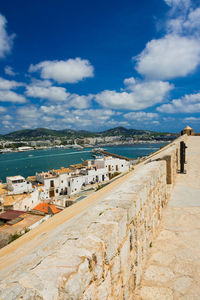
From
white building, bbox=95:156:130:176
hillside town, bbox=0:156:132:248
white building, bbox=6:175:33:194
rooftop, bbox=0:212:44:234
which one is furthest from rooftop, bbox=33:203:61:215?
white building, bbox=95:156:130:176

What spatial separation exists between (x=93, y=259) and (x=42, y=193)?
4124 cm

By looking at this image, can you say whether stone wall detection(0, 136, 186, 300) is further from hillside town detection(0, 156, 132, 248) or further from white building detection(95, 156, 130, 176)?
white building detection(95, 156, 130, 176)

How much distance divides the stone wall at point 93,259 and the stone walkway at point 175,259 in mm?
197

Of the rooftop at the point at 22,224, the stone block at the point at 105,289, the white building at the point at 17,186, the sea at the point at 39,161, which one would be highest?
the stone block at the point at 105,289

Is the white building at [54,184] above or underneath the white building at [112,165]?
underneath

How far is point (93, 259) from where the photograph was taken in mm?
1433

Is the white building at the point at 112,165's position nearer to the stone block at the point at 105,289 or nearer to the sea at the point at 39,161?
the sea at the point at 39,161

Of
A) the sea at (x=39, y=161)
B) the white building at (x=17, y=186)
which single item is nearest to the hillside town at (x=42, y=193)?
the white building at (x=17, y=186)

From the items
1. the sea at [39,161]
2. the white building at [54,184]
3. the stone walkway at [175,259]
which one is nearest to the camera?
the stone walkway at [175,259]

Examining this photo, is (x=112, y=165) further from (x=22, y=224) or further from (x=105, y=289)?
(x=105, y=289)

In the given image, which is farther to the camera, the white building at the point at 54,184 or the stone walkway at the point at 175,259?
the white building at the point at 54,184

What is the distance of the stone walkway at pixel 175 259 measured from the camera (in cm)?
232

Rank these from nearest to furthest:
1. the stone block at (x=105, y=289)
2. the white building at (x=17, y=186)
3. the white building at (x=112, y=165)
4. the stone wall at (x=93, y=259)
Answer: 1. the stone wall at (x=93, y=259)
2. the stone block at (x=105, y=289)
3. the white building at (x=17, y=186)
4. the white building at (x=112, y=165)

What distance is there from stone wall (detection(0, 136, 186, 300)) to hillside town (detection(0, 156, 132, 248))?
12.3 metres
